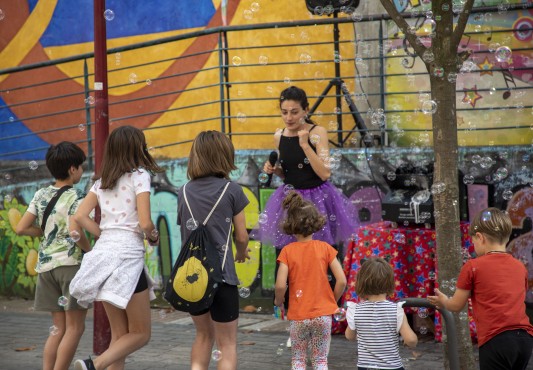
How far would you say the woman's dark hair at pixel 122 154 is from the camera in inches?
230

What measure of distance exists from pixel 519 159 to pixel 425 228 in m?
1.18

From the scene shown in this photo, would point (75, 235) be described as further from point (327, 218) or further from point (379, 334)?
point (379, 334)

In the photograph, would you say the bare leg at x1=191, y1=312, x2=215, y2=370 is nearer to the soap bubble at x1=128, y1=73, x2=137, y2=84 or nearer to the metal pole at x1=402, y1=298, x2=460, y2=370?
Answer: the metal pole at x1=402, y1=298, x2=460, y2=370

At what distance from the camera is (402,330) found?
4973 mm

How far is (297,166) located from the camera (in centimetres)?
724

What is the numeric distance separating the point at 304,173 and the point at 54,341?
2270 millimetres

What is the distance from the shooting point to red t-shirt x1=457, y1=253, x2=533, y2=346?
4.95 meters

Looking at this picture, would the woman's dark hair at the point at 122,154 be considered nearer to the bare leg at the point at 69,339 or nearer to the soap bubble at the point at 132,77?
the bare leg at the point at 69,339

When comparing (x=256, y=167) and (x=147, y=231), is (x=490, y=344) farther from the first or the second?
(x=256, y=167)

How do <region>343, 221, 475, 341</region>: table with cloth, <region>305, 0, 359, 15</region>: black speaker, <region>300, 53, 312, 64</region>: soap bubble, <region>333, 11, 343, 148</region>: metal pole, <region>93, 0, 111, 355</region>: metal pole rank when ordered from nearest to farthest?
1. <region>93, 0, 111, 355</region>: metal pole
2. <region>343, 221, 475, 341</region>: table with cloth
3. <region>305, 0, 359, 15</region>: black speaker
4. <region>333, 11, 343, 148</region>: metal pole
5. <region>300, 53, 312, 64</region>: soap bubble

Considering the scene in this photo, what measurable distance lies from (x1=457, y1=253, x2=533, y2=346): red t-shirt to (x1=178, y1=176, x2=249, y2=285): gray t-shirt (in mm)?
1407

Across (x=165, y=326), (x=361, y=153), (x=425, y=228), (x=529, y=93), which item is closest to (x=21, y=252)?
(x=165, y=326)

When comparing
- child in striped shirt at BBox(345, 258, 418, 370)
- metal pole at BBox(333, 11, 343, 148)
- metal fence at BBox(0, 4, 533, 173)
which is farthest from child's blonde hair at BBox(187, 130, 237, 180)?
metal pole at BBox(333, 11, 343, 148)

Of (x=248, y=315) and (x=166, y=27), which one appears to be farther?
(x=166, y=27)
